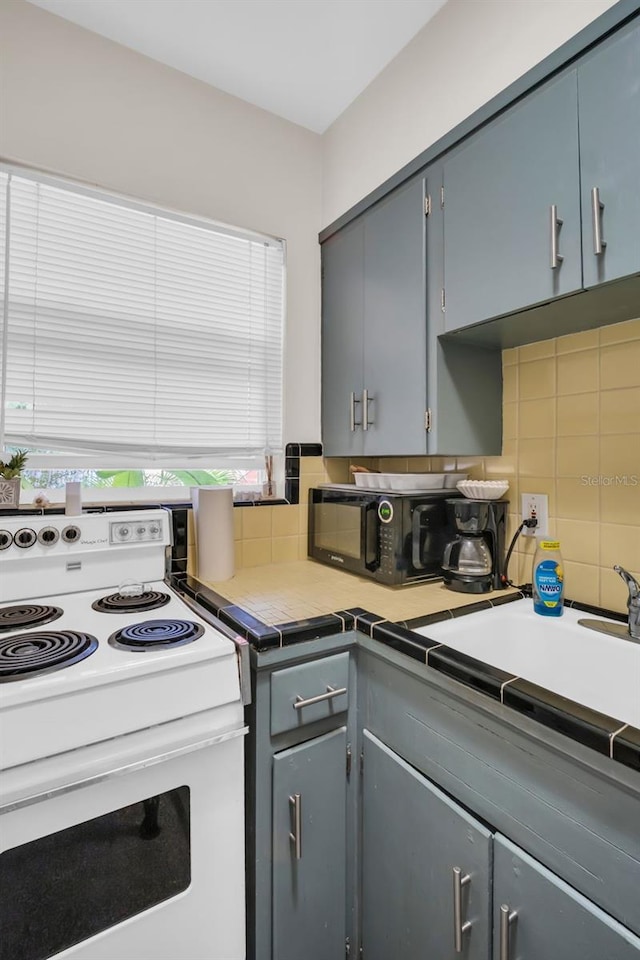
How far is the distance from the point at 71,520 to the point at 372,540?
0.88m

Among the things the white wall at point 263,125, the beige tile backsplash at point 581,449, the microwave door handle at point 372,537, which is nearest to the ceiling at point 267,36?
the white wall at point 263,125

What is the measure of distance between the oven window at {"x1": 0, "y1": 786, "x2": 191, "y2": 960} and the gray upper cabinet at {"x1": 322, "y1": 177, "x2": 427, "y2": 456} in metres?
1.13

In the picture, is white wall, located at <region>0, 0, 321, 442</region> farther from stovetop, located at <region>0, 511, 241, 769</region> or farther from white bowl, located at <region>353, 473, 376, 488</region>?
stovetop, located at <region>0, 511, 241, 769</region>

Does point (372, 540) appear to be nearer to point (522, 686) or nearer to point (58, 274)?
point (522, 686)

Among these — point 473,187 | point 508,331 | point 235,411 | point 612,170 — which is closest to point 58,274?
point 235,411

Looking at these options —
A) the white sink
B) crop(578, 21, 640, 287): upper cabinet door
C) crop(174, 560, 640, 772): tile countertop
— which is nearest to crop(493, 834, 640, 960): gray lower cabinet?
crop(174, 560, 640, 772): tile countertop

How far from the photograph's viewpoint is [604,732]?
0.68 m

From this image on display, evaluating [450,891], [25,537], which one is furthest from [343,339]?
[450,891]

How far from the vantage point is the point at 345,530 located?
5.43 feet

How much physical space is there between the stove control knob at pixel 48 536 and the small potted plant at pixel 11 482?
14cm

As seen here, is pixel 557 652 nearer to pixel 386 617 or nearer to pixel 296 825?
pixel 386 617

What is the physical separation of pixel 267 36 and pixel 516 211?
Answer: 3.54ft

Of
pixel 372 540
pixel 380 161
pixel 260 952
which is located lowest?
pixel 260 952

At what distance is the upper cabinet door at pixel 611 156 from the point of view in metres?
0.93
